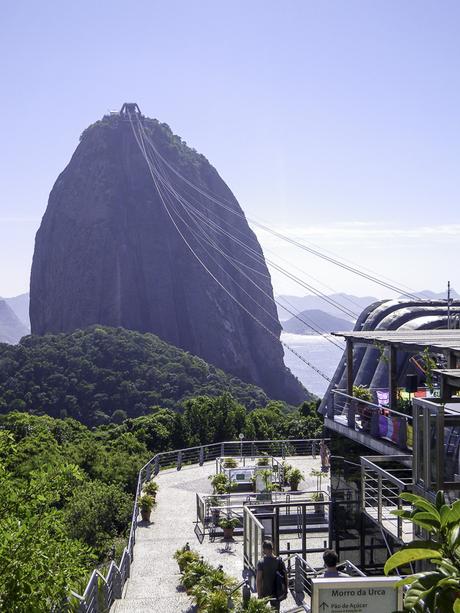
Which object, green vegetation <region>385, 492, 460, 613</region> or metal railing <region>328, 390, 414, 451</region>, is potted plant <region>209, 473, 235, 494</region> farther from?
green vegetation <region>385, 492, 460, 613</region>

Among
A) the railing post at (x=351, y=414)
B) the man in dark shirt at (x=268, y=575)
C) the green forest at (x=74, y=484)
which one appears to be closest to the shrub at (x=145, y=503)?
the green forest at (x=74, y=484)

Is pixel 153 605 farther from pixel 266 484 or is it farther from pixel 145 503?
pixel 266 484

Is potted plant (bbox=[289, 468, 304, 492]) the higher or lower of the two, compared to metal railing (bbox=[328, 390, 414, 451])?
lower

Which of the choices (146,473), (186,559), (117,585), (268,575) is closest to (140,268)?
(146,473)

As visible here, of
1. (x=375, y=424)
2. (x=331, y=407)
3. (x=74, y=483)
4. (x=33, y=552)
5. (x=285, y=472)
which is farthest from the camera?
(x=74, y=483)

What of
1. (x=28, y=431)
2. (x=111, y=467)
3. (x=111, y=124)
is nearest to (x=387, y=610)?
(x=111, y=467)

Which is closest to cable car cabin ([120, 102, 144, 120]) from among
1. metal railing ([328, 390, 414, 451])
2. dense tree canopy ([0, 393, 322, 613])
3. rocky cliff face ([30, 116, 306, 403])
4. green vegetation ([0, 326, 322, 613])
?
rocky cliff face ([30, 116, 306, 403])

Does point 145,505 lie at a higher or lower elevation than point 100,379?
lower
